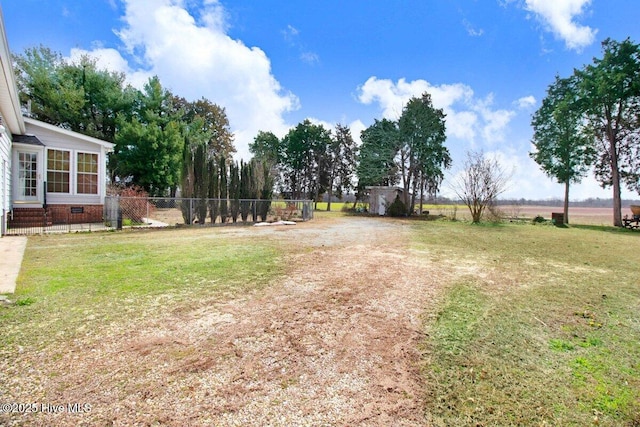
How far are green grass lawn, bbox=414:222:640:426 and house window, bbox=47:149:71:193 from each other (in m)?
14.4

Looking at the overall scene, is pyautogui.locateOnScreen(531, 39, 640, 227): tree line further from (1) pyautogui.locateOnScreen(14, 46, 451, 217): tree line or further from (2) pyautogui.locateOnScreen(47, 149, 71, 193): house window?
(2) pyautogui.locateOnScreen(47, 149, 71, 193): house window

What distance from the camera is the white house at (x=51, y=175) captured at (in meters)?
10.6

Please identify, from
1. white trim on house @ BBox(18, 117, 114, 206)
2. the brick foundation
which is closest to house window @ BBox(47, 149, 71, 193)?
white trim on house @ BBox(18, 117, 114, 206)

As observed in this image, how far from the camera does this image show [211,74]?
13922 mm

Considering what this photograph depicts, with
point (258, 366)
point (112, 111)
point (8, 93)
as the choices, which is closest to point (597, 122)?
point (258, 366)

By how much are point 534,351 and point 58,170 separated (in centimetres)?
1565

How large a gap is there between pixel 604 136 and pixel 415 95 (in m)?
12.7

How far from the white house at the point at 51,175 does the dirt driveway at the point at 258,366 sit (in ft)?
34.4

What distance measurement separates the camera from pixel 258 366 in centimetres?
244

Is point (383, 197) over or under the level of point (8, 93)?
under

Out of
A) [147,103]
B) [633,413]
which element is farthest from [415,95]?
[633,413]

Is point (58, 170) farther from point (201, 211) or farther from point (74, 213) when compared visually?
point (201, 211)

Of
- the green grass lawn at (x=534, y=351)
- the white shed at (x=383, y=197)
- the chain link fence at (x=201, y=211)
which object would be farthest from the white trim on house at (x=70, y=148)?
the white shed at (x=383, y=197)

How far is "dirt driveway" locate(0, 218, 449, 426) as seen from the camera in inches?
75.4
